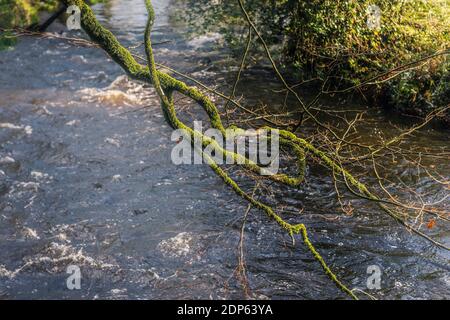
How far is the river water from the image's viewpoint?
573cm

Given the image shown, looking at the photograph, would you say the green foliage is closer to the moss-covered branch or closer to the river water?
the river water

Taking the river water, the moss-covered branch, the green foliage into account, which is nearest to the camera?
the moss-covered branch

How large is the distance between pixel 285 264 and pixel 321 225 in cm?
99

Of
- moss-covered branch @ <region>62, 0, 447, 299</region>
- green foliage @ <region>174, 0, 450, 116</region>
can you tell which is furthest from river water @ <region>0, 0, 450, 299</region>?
green foliage @ <region>174, 0, 450, 116</region>

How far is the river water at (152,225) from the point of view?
5.73 meters

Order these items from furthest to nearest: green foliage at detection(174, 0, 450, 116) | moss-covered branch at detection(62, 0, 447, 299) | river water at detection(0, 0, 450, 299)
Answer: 1. green foliage at detection(174, 0, 450, 116)
2. river water at detection(0, 0, 450, 299)
3. moss-covered branch at detection(62, 0, 447, 299)

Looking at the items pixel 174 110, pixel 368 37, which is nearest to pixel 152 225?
pixel 174 110

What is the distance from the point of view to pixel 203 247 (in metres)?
6.34

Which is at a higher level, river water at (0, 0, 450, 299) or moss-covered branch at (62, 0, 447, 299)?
moss-covered branch at (62, 0, 447, 299)

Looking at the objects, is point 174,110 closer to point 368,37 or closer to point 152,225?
point 152,225

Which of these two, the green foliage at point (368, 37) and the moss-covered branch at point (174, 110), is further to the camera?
the green foliage at point (368, 37)

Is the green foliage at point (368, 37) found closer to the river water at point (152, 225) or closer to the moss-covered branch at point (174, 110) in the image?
the river water at point (152, 225)

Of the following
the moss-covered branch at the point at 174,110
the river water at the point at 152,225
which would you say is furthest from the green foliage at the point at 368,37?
the moss-covered branch at the point at 174,110
